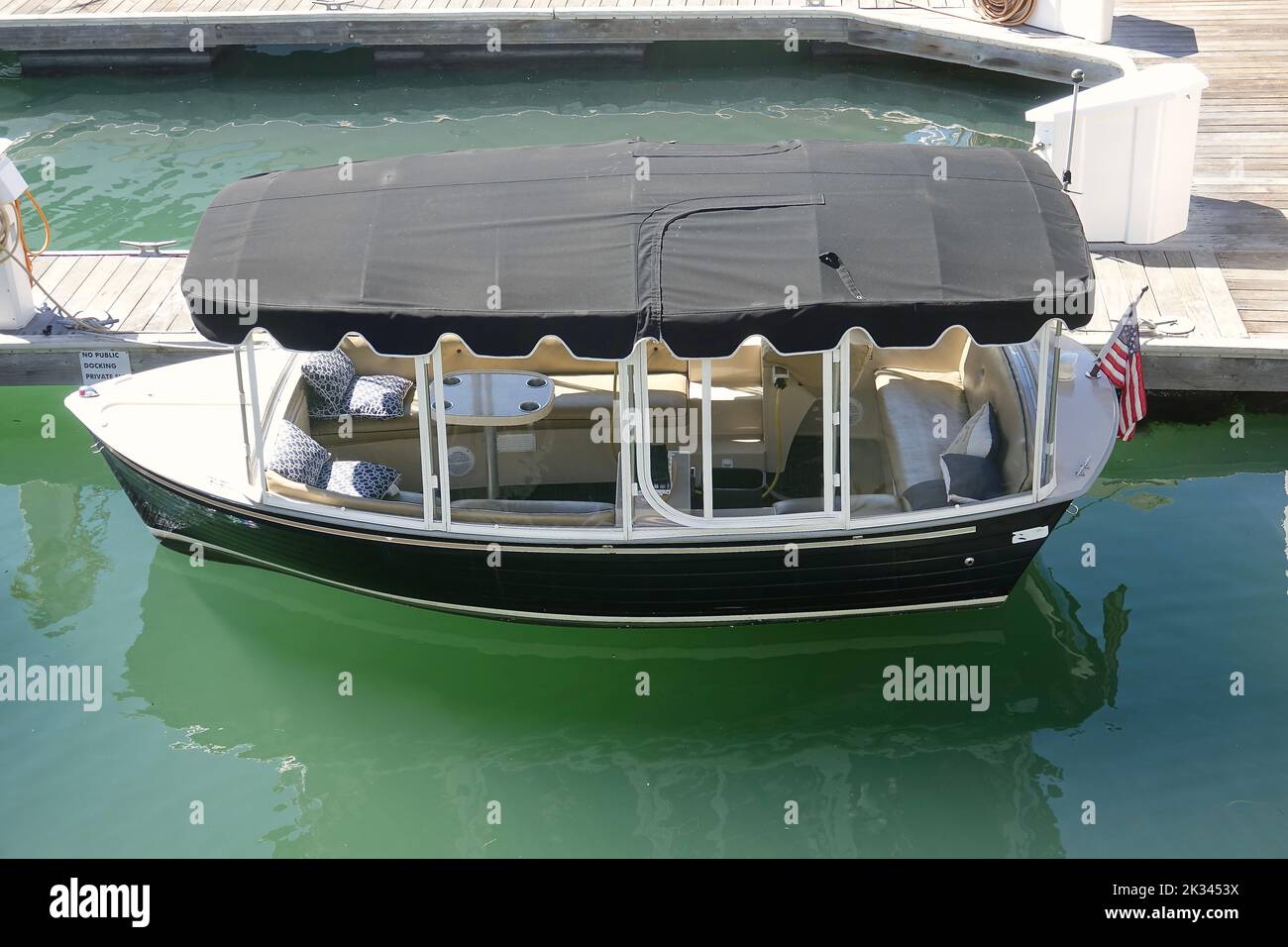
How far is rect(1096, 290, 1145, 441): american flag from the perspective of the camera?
360 inches

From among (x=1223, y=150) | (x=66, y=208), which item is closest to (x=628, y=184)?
(x=1223, y=150)

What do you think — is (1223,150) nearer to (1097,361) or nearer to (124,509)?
(1097,361)

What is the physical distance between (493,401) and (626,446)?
136 centimetres

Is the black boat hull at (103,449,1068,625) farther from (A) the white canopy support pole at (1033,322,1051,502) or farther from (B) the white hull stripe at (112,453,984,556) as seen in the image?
(A) the white canopy support pole at (1033,322,1051,502)

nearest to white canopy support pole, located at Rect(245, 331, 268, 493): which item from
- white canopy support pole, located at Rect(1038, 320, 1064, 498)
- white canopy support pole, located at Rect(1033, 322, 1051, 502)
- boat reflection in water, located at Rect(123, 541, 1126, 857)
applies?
boat reflection in water, located at Rect(123, 541, 1126, 857)

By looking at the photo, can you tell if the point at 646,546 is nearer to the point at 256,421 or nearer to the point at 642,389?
A: the point at 642,389

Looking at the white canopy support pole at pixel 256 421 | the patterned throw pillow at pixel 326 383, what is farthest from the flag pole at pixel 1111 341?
the white canopy support pole at pixel 256 421

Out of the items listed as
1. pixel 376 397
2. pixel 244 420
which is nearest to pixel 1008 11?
pixel 376 397

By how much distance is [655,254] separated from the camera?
26.3ft

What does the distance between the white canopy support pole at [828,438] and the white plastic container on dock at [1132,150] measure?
14.7 ft

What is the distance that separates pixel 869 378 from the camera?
963 cm

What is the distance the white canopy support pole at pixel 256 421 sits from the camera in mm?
8438
